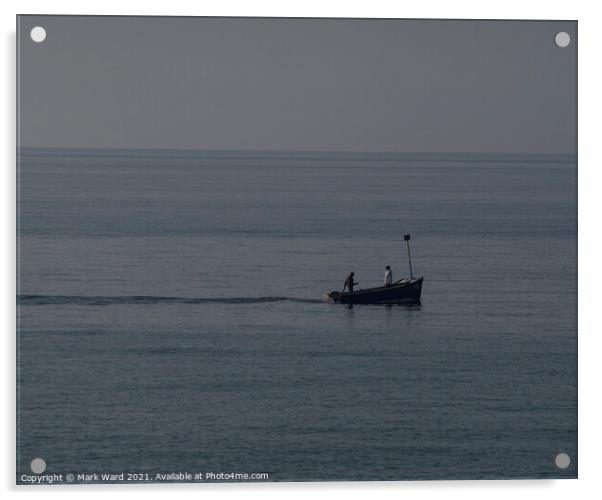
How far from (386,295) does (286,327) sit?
1822 mm

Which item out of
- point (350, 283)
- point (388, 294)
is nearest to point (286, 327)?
point (350, 283)

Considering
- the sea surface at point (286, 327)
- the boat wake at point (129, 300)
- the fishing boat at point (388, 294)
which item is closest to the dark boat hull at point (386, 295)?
the fishing boat at point (388, 294)

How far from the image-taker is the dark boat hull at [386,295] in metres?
19.6

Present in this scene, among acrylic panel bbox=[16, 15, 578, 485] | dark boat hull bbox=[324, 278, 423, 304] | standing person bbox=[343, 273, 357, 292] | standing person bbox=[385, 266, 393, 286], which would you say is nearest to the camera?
acrylic panel bbox=[16, 15, 578, 485]

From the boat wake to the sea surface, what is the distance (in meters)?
0.03

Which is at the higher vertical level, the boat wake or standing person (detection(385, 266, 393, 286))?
standing person (detection(385, 266, 393, 286))

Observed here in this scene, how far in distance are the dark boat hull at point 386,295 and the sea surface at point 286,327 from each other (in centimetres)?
14

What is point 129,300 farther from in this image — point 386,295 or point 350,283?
point 386,295

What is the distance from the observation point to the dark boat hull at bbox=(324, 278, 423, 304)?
19.6 meters

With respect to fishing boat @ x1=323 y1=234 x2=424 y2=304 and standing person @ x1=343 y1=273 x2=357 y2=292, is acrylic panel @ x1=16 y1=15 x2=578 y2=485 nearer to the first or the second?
fishing boat @ x1=323 y1=234 x2=424 y2=304

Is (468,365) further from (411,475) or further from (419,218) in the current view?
(419,218)

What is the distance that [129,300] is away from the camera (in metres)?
18.1

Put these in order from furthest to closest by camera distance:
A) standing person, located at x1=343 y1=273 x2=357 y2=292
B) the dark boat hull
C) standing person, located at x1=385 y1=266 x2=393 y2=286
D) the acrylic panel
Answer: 1. standing person, located at x1=343 y1=273 x2=357 y2=292
2. the dark boat hull
3. standing person, located at x1=385 y1=266 x2=393 y2=286
4. the acrylic panel

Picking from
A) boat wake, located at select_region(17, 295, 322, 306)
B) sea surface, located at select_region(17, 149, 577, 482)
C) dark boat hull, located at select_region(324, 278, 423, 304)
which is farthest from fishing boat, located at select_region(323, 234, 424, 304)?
boat wake, located at select_region(17, 295, 322, 306)
